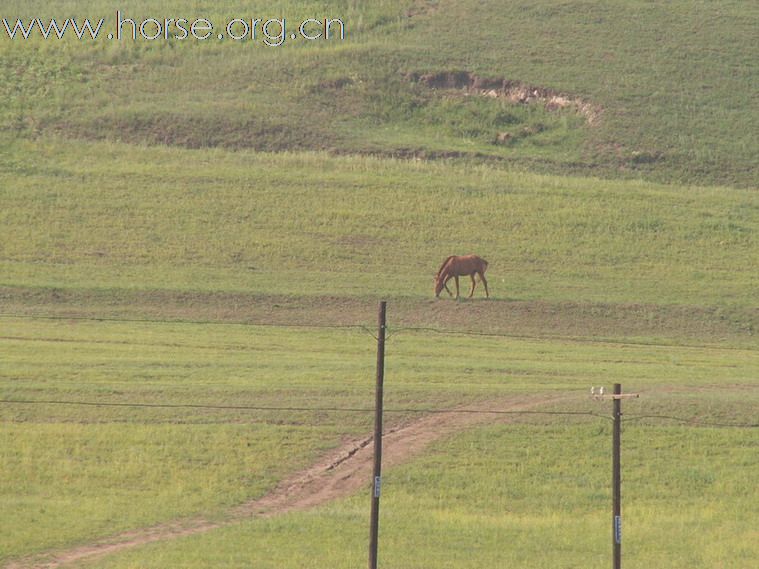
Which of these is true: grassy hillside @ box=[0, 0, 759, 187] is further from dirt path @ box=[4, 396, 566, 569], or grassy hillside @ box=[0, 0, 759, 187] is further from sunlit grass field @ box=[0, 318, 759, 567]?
dirt path @ box=[4, 396, 566, 569]

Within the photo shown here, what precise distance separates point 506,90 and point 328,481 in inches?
1924

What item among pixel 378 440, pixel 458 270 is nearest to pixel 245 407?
pixel 378 440

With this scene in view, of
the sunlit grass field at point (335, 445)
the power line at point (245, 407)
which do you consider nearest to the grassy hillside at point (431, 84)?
the sunlit grass field at point (335, 445)

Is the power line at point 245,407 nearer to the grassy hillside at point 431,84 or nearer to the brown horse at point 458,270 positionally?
the brown horse at point 458,270

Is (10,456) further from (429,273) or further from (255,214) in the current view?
(255,214)

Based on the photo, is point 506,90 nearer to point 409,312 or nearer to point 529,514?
point 409,312

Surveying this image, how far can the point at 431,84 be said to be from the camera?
3049 inches

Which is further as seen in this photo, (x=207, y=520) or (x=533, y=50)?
(x=533, y=50)

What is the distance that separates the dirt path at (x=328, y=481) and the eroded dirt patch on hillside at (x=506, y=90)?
139 feet

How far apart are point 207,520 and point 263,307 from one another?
1853 centimetres

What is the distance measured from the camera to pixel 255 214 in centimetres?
5716

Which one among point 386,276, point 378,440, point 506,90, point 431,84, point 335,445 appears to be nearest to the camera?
point 378,440

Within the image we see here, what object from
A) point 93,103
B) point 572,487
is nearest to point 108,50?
point 93,103

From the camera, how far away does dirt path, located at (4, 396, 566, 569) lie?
26.1 meters
